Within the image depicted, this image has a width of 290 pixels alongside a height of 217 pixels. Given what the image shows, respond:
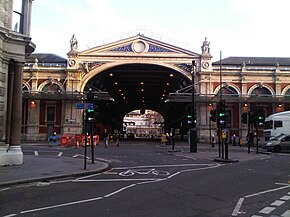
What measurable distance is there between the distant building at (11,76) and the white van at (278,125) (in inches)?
1112

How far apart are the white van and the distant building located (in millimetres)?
28239

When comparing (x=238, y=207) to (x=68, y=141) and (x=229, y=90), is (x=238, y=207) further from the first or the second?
(x=229, y=90)

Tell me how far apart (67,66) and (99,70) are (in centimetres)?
481

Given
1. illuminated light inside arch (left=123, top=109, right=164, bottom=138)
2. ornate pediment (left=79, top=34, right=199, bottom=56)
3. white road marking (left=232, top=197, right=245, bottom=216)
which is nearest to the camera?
white road marking (left=232, top=197, right=245, bottom=216)

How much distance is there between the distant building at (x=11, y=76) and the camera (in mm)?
16031

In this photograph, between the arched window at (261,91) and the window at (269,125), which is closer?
the window at (269,125)

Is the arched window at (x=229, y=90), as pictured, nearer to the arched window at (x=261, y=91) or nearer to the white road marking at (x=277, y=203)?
the arched window at (x=261, y=91)

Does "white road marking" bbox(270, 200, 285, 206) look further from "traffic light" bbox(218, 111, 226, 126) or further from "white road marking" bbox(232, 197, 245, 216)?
"traffic light" bbox(218, 111, 226, 126)

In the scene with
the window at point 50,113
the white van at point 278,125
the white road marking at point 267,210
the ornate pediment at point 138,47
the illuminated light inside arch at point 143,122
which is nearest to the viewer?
the white road marking at point 267,210

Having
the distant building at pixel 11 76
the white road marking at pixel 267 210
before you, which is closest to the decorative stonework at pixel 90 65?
the distant building at pixel 11 76

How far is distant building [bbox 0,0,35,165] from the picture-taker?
16031mm

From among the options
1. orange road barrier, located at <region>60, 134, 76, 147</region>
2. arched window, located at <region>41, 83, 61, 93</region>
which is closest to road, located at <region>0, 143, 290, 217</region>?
orange road barrier, located at <region>60, 134, 76, 147</region>

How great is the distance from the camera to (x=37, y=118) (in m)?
52.0

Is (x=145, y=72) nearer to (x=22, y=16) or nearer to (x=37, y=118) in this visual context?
(x=37, y=118)
